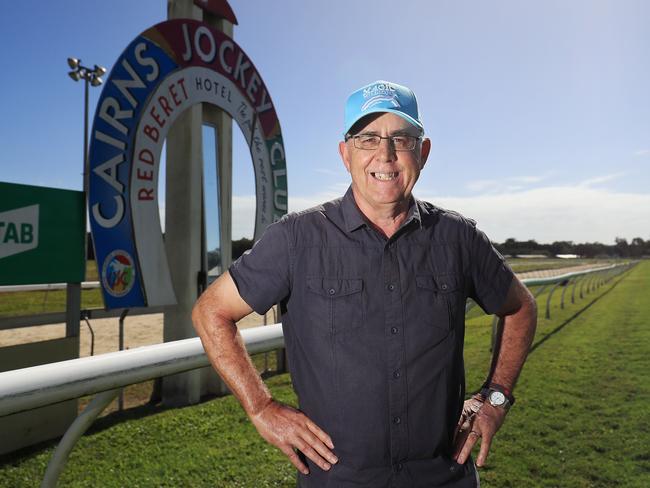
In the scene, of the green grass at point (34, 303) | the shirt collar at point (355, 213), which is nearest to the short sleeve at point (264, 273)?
the shirt collar at point (355, 213)

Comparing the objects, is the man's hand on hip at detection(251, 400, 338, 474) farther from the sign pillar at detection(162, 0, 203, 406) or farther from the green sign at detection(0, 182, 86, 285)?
the sign pillar at detection(162, 0, 203, 406)

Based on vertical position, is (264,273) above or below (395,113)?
below

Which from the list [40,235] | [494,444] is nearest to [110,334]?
[40,235]

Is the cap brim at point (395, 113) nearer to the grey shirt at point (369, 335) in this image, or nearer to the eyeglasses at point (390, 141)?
the eyeglasses at point (390, 141)

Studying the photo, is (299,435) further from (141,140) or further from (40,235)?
(141,140)

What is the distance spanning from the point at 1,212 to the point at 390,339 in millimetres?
3103

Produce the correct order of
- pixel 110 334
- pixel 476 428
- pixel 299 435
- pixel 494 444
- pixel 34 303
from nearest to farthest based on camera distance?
pixel 299 435 → pixel 476 428 → pixel 494 444 → pixel 110 334 → pixel 34 303

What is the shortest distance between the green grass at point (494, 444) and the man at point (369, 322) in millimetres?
1476

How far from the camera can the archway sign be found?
13.1 ft

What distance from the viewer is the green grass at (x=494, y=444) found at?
9.00 feet

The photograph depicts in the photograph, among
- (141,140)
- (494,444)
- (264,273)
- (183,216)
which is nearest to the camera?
(264,273)

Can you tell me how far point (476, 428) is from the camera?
4.73ft

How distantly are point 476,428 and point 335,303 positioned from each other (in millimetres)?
547

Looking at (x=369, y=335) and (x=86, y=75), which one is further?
(x=86, y=75)
